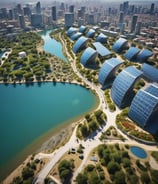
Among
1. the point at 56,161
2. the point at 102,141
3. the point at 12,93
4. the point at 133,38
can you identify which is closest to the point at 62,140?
the point at 56,161

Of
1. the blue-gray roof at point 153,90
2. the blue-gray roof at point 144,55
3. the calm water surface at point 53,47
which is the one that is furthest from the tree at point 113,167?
the calm water surface at point 53,47

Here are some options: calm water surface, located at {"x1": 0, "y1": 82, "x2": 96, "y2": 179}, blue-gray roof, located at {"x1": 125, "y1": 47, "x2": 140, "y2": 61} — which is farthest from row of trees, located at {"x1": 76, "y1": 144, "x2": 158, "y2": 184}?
blue-gray roof, located at {"x1": 125, "y1": 47, "x2": 140, "y2": 61}

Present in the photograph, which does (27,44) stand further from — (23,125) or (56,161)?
(56,161)

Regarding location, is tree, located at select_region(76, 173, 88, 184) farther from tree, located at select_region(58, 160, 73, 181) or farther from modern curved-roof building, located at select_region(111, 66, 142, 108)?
modern curved-roof building, located at select_region(111, 66, 142, 108)

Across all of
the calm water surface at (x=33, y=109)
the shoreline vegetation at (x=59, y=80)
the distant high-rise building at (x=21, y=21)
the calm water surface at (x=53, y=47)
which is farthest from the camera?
the distant high-rise building at (x=21, y=21)

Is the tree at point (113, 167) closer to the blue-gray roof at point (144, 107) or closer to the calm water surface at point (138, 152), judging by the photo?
the calm water surface at point (138, 152)
